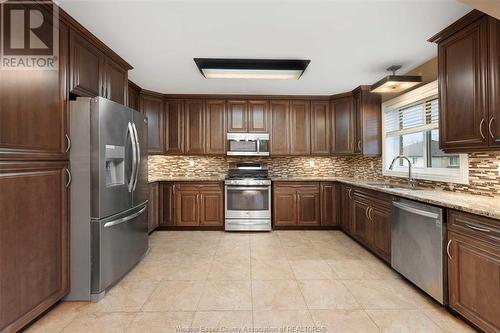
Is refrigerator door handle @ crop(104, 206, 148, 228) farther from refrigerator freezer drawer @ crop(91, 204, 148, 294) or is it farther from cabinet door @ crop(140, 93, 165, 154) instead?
cabinet door @ crop(140, 93, 165, 154)

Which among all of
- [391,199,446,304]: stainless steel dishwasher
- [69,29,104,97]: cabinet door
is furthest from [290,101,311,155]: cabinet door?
[69,29,104,97]: cabinet door

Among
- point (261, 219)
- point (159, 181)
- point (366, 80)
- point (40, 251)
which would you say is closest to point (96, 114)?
point (40, 251)

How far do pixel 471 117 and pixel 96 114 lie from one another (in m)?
3.13

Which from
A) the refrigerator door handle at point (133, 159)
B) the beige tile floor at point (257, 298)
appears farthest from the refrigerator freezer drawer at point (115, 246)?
the refrigerator door handle at point (133, 159)

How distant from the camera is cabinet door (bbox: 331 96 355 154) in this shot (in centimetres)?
415

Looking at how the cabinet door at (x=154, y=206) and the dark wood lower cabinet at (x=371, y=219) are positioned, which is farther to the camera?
the cabinet door at (x=154, y=206)

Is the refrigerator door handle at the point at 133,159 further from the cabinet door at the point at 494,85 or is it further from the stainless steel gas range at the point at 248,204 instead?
the cabinet door at the point at 494,85

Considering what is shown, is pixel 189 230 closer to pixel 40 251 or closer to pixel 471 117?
pixel 40 251

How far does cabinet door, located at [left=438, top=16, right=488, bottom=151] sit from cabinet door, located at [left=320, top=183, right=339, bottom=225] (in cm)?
205

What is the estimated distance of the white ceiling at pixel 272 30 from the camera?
6.10ft

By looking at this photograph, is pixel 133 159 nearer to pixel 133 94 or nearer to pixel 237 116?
pixel 133 94

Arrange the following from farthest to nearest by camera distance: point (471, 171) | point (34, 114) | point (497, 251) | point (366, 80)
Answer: point (366, 80), point (471, 171), point (34, 114), point (497, 251)

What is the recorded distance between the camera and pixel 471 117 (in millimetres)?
1960

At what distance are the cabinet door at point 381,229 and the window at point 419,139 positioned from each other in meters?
0.69
